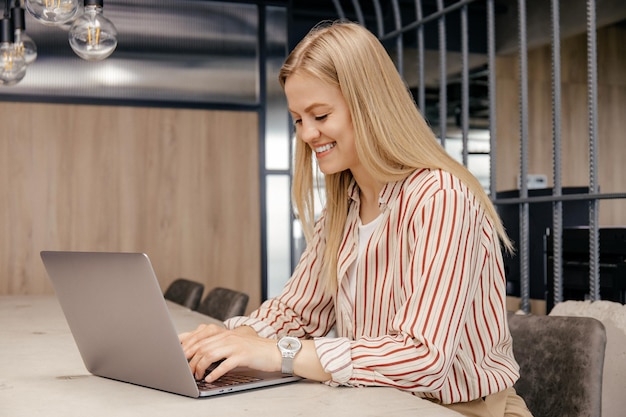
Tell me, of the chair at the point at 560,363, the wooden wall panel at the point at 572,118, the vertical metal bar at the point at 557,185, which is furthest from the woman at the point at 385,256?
the wooden wall panel at the point at 572,118

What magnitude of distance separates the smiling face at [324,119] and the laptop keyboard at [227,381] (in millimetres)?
485

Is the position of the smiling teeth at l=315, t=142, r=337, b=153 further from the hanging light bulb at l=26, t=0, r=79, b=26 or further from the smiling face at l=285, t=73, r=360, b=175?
the hanging light bulb at l=26, t=0, r=79, b=26

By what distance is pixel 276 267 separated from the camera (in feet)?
19.8

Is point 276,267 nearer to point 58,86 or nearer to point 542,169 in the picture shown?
point 58,86

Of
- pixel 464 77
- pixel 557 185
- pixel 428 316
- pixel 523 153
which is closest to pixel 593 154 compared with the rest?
pixel 557 185

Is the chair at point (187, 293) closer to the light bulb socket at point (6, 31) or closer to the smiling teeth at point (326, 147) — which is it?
the light bulb socket at point (6, 31)

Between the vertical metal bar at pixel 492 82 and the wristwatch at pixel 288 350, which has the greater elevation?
the vertical metal bar at pixel 492 82

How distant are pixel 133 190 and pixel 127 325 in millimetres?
4486

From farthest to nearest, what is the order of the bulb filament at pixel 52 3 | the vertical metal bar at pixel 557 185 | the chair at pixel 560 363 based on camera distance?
1. the vertical metal bar at pixel 557 185
2. the bulb filament at pixel 52 3
3. the chair at pixel 560 363

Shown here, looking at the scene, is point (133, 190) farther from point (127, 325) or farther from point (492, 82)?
point (127, 325)

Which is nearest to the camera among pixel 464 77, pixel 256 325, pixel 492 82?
pixel 256 325

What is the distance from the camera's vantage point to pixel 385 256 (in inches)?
65.1

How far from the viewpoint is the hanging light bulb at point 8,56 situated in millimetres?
3324

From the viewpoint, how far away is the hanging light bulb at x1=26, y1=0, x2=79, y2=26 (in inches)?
106
